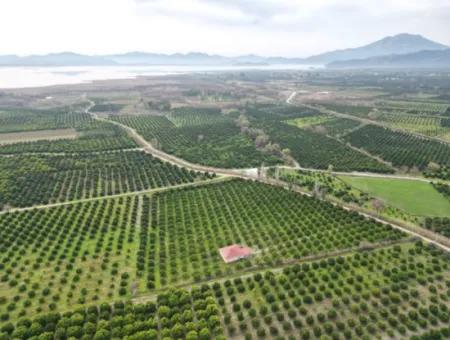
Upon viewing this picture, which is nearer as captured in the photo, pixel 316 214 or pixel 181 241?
pixel 181 241

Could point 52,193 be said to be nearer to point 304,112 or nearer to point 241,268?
point 241,268

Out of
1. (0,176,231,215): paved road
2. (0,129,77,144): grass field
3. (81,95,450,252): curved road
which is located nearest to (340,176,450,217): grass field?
(81,95,450,252): curved road

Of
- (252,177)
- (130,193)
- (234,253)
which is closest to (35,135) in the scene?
(130,193)

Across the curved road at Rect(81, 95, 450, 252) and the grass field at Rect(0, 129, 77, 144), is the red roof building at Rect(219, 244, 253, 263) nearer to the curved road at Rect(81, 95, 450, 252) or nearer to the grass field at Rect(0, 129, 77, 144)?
the curved road at Rect(81, 95, 450, 252)

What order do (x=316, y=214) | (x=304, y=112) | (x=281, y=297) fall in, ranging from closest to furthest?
(x=281, y=297)
(x=316, y=214)
(x=304, y=112)

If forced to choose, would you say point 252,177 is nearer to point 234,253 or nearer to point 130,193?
point 130,193

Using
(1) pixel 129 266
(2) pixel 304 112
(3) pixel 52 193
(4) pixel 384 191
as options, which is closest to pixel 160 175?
(3) pixel 52 193
